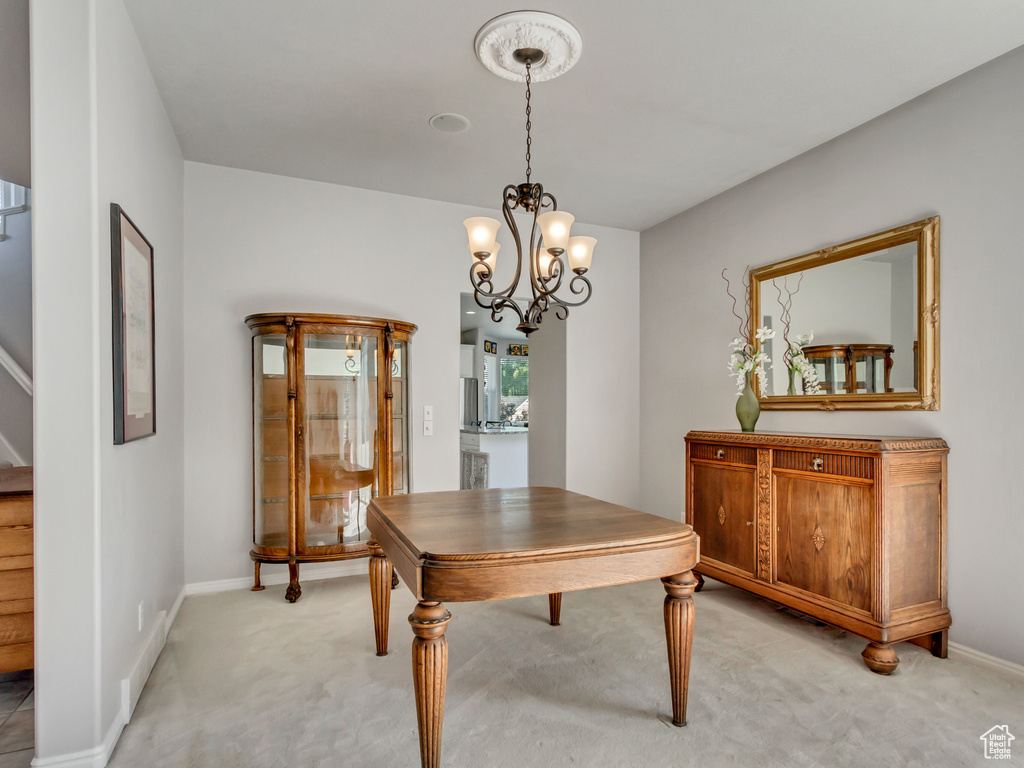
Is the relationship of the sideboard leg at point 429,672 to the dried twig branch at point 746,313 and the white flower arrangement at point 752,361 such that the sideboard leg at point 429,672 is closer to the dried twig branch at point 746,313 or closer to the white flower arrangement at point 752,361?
the white flower arrangement at point 752,361

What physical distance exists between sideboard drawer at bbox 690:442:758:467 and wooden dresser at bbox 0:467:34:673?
317 cm

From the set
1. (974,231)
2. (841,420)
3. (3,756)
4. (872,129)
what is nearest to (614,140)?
(872,129)

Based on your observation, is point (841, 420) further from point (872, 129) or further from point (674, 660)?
point (674, 660)

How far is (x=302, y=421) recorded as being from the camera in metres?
3.34

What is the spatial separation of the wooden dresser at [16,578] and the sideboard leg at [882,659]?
3.26 m

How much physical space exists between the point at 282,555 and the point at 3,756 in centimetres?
155

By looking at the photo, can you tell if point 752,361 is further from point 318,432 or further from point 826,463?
point 318,432

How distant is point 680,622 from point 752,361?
197 cm

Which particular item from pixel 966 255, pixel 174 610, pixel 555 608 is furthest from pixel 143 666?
pixel 966 255

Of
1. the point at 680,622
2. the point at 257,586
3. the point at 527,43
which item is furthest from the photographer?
the point at 257,586

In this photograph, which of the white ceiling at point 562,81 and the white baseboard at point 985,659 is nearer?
the white ceiling at point 562,81

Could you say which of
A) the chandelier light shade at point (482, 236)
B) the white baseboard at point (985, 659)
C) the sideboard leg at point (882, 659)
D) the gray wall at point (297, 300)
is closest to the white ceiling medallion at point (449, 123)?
the chandelier light shade at point (482, 236)

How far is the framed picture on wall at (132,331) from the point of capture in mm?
2008

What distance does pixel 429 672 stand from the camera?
1.61 m
